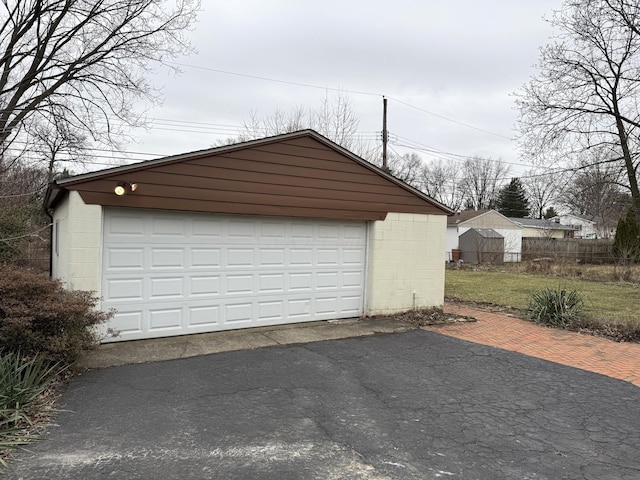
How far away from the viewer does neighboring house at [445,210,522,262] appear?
107 ft

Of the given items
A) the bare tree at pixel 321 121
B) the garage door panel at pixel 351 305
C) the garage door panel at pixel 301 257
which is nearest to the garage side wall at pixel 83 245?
the garage door panel at pixel 301 257

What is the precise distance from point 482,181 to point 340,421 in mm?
57802

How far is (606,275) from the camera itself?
19938 millimetres

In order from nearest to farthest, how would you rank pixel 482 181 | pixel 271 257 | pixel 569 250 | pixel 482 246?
pixel 271 257, pixel 482 246, pixel 569 250, pixel 482 181

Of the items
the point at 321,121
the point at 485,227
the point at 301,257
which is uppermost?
the point at 321,121

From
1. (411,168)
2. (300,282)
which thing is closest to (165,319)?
(300,282)

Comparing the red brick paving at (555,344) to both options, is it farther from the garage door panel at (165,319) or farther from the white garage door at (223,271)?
the garage door panel at (165,319)

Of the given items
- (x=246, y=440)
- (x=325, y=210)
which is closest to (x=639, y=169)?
(x=325, y=210)

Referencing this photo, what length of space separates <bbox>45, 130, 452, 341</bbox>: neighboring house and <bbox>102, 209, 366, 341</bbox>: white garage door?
0.02m

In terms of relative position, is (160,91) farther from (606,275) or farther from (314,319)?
(606,275)

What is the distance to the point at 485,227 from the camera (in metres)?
34.9

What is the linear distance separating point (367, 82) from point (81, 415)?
19561mm

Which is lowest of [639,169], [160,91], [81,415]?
[81,415]

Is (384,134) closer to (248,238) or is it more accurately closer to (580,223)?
(248,238)
